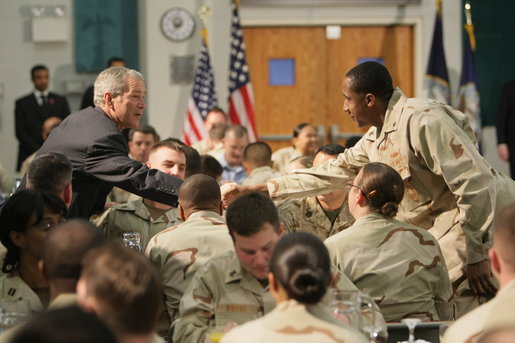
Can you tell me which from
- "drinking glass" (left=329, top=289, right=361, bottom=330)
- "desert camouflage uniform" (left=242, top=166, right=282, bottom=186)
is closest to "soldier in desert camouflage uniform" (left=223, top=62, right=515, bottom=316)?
"drinking glass" (left=329, top=289, right=361, bottom=330)

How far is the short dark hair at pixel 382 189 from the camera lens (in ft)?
13.8

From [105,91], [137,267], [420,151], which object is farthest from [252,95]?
[137,267]

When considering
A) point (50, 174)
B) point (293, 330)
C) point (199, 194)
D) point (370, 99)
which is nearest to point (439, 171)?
point (370, 99)

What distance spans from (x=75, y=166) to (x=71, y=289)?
6.79 feet

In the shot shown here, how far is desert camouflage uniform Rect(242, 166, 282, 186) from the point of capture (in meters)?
7.25

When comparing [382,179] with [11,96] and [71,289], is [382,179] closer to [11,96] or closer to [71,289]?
[71,289]

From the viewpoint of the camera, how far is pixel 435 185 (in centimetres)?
456

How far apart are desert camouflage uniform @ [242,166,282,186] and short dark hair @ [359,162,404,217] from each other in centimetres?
299

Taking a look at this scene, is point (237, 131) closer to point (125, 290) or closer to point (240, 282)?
point (240, 282)

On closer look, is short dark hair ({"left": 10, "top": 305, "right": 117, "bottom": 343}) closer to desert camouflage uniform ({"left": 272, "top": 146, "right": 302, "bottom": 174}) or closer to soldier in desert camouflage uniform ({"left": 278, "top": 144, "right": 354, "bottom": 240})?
soldier in desert camouflage uniform ({"left": 278, "top": 144, "right": 354, "bottom": 240})

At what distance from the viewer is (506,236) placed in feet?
9.53

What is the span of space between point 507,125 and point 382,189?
678 centimetres

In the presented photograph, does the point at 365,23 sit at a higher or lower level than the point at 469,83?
higher

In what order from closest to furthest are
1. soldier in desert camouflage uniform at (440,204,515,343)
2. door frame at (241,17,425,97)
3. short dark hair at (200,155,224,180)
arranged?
soldier in desert camouflage uniform at (440,204,515,343) → short dark hair at (200,155,224,180) → door frame at (241,17,425,97)
